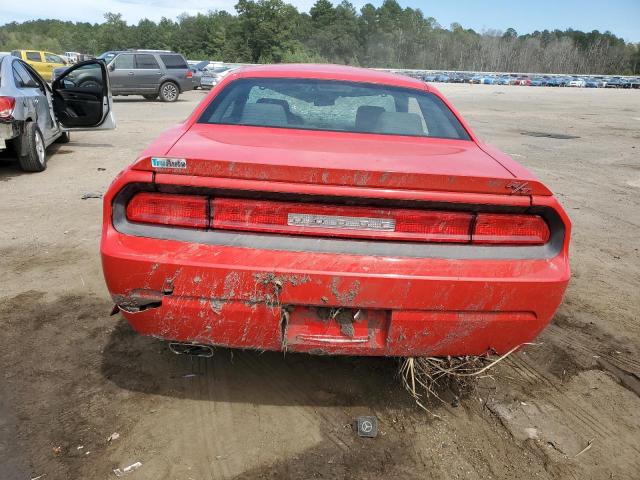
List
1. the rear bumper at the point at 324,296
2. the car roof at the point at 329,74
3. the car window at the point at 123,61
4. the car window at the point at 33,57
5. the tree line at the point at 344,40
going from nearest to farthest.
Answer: the rear bumper at the point at 324,296, the car roof at the point at 329,74, the car window at the point at 123,61, the car window at the point at 33,57, the tree line at the point at 344,40

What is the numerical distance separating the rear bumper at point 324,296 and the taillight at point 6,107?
5667mm

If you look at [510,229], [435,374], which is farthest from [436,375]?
[510,229]

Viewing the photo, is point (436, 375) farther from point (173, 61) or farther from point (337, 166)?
point (173, 61)

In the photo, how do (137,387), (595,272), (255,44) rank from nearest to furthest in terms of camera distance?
(137,387)
(595,272)
(255,44)

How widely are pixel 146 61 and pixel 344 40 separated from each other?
9592cm

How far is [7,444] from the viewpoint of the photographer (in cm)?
232

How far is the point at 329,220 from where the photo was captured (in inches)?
Answer: 88.0

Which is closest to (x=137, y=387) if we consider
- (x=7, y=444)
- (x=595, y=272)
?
(x=7, y=444)

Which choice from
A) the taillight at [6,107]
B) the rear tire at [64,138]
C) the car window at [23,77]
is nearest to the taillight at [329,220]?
the taillight at [6,107]

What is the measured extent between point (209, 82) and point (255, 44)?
192 ft

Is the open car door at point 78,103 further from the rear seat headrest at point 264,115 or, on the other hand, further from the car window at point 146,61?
the car window at point 146,61

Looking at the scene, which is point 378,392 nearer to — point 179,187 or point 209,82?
point 179,187

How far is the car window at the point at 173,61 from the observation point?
20.2m

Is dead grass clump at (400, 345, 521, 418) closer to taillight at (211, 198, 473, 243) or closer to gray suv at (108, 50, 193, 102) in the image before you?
taillight at (211, 198, 473, 243)
